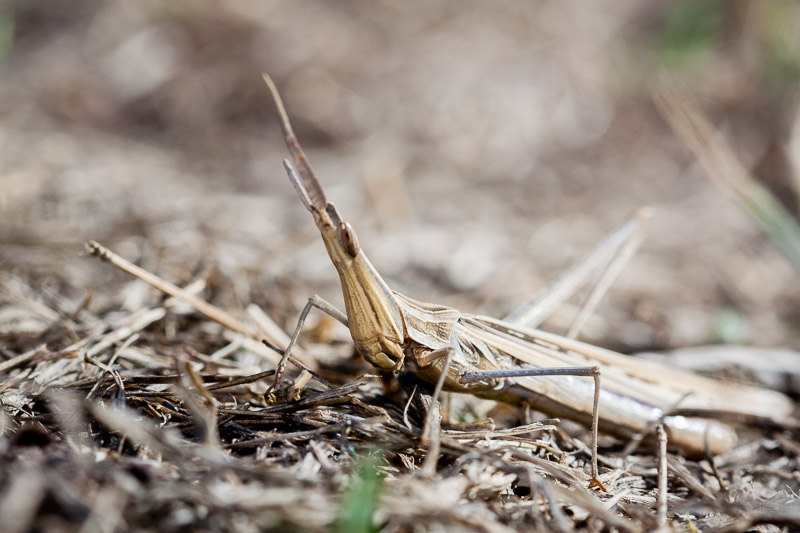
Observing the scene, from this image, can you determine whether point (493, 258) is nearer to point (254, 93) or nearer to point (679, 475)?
point (679, 475)

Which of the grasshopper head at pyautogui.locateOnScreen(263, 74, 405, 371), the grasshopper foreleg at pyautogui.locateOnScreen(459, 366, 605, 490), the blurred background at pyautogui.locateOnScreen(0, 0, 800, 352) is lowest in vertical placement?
the grasshopper foreleg at pyautogui.locateOnScreen(459, 366, 605, 490)

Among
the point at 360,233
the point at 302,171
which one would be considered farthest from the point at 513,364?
the point at 360,233

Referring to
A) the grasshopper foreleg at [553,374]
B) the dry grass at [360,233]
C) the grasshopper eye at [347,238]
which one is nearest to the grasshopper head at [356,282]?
the grasshopper eye at [347,238]

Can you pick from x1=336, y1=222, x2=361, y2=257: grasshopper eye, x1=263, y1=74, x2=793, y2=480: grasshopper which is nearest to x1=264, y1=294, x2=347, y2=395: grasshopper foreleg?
x1=263, y1=74, x2=793, y2=480: grasshopper

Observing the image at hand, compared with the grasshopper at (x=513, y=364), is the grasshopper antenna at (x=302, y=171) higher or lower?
higher

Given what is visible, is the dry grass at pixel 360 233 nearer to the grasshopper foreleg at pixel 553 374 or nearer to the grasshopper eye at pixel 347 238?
the grasshopper foreleg at pixel 553 374

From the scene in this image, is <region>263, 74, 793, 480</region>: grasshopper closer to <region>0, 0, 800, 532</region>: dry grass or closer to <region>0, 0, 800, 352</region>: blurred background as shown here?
<region>0, 0, 800, 532</region>: dry grass

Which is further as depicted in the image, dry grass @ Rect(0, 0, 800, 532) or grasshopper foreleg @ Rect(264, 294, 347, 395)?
grasshopper foreleg @ Rect(264, 294, 347, 395)
